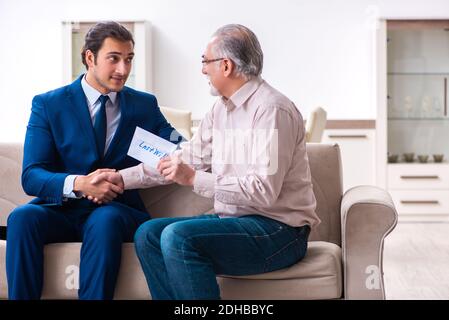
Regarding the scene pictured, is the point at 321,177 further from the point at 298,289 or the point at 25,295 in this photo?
the point at 25,295

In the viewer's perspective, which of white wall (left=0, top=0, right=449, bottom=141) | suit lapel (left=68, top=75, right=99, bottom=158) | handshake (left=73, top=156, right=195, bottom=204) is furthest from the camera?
white wall (left=0, top=0, right=449, bottom=141)

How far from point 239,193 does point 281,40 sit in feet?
14.4

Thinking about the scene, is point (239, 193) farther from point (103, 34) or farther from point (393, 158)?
point (393, 158)

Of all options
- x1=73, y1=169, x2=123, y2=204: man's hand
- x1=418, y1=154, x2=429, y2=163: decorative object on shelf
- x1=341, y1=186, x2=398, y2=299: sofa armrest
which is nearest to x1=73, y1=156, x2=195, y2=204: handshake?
x1=73, y1=169, x2=123, y2=204: man's hand

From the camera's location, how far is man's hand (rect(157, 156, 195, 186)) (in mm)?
2174

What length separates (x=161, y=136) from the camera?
102 inches

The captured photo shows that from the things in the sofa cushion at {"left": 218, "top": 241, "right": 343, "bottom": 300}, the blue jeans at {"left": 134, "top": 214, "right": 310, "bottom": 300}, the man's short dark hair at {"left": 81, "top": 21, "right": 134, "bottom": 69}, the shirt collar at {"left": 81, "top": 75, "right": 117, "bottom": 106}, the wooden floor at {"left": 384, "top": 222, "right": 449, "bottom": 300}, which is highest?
the man's short dark hair at {"left": 81, "top": 21, "right": 134, "bottom": 69}

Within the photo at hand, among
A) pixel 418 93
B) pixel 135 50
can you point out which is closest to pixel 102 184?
pixel 135 50

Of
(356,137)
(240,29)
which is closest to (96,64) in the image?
(240,29)

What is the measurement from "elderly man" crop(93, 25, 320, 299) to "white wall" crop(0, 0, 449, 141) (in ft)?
13.4

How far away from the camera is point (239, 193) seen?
6.92 feet

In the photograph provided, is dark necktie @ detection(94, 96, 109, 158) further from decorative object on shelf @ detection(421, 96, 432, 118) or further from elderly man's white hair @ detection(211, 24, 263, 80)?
decorative object on shelf @ detection(421, 96, 432, 118)

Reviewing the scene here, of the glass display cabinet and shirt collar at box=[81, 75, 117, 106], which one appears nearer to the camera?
shirt collar at box=[81, 75, 117, 106]

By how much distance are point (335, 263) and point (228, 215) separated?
352 mm
